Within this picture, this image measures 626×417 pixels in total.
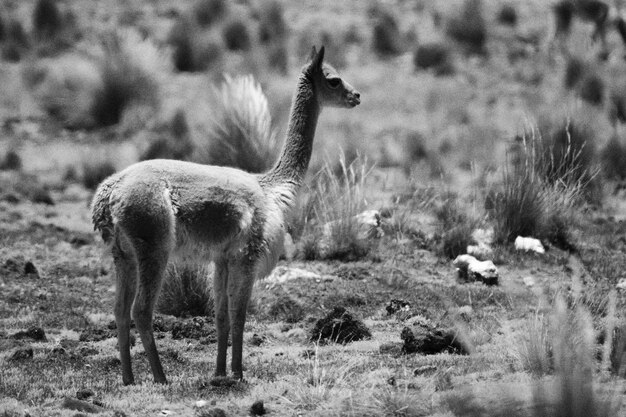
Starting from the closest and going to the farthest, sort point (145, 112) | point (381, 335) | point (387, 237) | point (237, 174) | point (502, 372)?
point (502, 372), point (237, 174), point (381, 335), point (387, 237), point (145, 112)

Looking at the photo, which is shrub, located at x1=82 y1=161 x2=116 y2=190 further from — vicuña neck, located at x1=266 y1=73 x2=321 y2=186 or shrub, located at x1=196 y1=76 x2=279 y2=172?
vicuña neck, located at x1=266 y1=73 x2=321 y2=186

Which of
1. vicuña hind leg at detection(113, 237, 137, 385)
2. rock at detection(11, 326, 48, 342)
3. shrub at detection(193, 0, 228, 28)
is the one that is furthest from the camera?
shrub at detection(193, 0, 228, 28)

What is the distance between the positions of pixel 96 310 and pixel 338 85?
363 cm

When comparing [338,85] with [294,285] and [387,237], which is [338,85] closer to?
[294,285]

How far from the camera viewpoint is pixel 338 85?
28.2 ft

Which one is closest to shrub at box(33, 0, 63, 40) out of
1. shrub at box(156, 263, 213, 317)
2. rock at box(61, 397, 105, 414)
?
shrub at box(156, 263, 213, 317)

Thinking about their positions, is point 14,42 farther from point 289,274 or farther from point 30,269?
point 289,274

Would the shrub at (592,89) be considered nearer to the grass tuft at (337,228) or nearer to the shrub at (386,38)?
the shrub at (386,38)

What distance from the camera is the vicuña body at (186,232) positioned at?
731cm

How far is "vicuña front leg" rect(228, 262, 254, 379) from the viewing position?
7.63 meters

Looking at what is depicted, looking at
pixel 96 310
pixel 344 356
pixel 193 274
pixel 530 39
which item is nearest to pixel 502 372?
pixel 344 356

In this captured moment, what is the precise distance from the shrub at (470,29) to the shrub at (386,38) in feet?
3.81

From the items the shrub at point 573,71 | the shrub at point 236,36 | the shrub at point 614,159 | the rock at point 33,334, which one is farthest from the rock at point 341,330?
Answer: the shrub at point 236,36

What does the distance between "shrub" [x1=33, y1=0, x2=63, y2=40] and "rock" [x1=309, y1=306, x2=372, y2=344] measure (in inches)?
638
